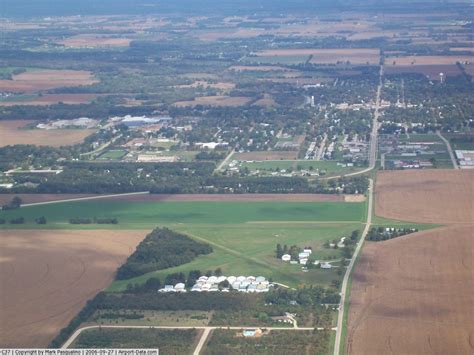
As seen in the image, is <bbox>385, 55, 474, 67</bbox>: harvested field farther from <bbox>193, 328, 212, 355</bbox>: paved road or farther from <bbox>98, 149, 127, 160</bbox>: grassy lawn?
<bbox>193, 328, 212, 355</bbox>: paved road

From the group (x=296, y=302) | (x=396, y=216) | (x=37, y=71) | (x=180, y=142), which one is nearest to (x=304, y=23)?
(x=37, y=71)

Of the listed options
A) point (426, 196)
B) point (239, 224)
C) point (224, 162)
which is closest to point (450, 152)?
point (426, 196)

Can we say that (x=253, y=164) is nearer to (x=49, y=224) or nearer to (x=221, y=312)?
(x=49, y=224)

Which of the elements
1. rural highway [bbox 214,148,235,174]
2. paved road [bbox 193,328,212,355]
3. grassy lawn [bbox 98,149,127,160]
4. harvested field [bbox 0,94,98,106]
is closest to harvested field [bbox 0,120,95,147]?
grassy lawn [bbox 98,149,127,160]

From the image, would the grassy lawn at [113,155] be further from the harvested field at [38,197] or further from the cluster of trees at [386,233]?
the cluster of trees at [386,233]

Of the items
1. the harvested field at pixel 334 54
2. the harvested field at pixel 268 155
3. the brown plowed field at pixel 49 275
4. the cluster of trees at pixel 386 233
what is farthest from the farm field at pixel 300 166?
the harvested field at pixel 334 54
